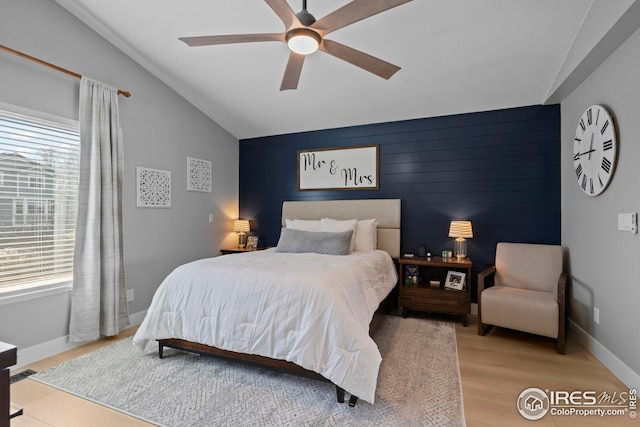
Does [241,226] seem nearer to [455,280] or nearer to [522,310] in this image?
[455,280]

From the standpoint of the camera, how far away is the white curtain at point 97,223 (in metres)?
3.01

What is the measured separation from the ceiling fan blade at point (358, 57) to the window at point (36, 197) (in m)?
2.53

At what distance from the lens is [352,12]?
6.07ft

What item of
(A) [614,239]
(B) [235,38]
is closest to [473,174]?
(A) [614,239]

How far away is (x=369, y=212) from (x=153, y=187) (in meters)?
2.70

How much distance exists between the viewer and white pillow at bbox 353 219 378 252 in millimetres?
4004

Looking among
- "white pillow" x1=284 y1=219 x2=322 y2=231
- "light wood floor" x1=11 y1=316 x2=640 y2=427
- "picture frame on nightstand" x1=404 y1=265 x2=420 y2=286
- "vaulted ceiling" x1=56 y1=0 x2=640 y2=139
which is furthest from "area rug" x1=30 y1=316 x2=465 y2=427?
"vaulted ceiling" x1=56 y1=0 x2=640 y2=139

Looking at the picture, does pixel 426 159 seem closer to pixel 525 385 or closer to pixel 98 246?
pixel 525 385

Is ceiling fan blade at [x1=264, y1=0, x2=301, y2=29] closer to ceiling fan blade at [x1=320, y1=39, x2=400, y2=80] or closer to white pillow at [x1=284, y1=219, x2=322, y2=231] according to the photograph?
ceiling fan blade at [x1=320, y1=39, x2=400, y2=80]

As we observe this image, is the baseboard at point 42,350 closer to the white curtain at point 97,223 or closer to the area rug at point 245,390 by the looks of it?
the white curtain at point 97,223

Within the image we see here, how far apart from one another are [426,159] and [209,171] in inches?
119

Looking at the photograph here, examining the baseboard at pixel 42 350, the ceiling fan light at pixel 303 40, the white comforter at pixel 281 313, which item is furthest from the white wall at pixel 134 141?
the ceiling fan light at pixel 303 40

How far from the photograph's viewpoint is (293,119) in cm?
457

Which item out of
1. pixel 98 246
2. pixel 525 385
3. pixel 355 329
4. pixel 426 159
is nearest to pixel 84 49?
pixel 98 246
